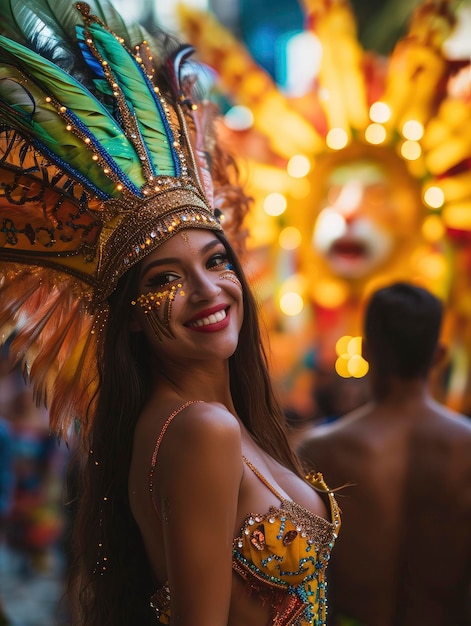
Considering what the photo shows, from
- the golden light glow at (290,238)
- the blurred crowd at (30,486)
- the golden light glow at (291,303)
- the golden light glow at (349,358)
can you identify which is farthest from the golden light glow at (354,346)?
the blurred crowd at (30,486)

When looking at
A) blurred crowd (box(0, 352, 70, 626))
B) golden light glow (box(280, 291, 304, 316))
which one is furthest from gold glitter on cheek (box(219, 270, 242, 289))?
blurred crowd (box(0, 352, 70, 626))

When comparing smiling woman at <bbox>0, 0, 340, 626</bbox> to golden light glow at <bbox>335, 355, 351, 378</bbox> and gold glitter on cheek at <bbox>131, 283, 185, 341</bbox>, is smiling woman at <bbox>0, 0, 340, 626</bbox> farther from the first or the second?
golden light glow at <bbox>335, 355, 351, 378</bbox>

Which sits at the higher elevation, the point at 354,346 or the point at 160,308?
the point at 160,308

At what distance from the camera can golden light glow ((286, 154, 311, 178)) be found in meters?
7.80

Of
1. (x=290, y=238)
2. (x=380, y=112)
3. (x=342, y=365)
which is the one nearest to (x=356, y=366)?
(x=342, y=365)

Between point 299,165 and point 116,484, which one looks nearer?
point 116,484

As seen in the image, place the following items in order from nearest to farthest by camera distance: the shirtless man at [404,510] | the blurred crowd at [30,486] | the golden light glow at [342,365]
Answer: the shirtless man at [404,510]
the golden light glow at [342,365]
the blurred crowd at [30,486]

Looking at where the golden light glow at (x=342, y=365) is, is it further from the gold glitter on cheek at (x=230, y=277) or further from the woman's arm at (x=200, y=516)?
the woman's arm at (x=200, y=516)

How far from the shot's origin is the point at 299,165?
780 centimetres

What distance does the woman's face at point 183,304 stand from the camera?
7.86 feet

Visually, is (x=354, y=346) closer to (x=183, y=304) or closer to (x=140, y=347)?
(x=140, y=347)

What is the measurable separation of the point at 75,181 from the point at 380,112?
213 inches

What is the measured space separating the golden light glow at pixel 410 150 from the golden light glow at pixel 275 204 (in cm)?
106

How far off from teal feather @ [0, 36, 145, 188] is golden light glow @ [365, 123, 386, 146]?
5299 millimetres
